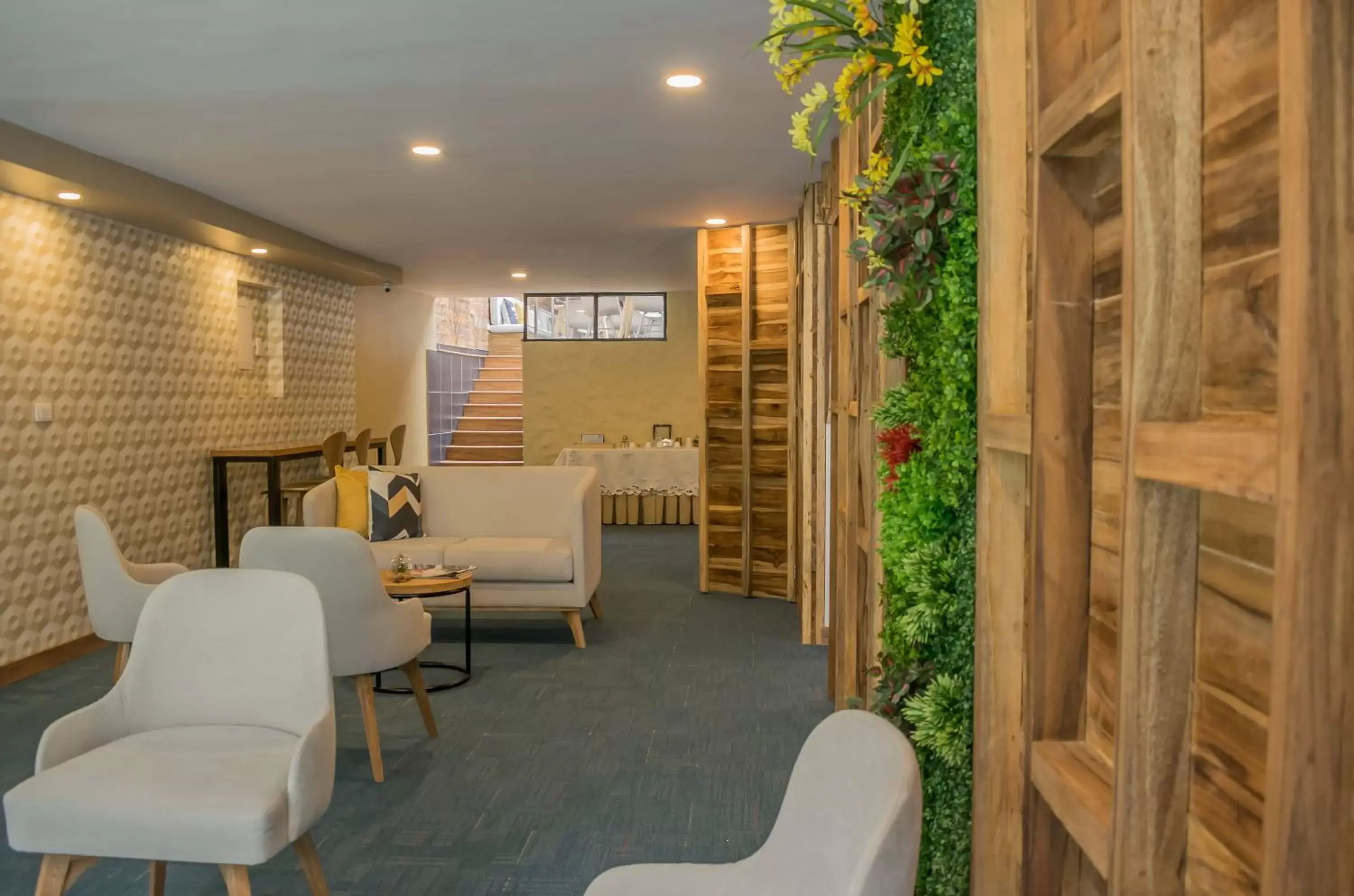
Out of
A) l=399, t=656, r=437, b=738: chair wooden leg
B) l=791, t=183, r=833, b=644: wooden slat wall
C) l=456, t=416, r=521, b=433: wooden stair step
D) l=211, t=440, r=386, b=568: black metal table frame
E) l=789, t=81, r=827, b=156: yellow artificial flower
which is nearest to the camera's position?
l=789, t=81, r=827, b=156: yellow artificial flower

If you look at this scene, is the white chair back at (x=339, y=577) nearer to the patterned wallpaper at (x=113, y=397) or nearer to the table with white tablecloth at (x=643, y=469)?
the patterned wallpaper at (x=113, y=397)

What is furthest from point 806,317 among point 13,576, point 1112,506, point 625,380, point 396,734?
point 625,380

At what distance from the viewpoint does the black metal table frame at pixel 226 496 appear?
6871 millimetres

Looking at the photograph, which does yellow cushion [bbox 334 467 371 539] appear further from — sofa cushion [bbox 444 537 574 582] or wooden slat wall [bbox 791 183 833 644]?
wooden slat wall [bbox 791 183 833 644]

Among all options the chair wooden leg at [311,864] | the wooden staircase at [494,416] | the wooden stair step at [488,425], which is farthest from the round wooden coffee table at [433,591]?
the wooden stair step at [488,425]

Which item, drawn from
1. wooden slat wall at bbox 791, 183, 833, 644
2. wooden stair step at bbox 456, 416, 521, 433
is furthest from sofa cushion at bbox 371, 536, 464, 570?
wooden stair step at bbox 456, 416, 521, 433

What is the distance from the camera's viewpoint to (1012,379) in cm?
142

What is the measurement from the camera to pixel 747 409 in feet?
22.0

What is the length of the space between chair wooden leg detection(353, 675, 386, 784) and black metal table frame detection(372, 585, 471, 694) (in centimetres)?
73

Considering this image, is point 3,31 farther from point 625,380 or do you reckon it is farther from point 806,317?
point 625,380

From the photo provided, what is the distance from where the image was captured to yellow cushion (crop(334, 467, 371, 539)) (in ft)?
19.3

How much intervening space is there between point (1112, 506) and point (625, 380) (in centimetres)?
1074

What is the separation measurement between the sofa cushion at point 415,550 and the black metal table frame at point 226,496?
64.0 inches

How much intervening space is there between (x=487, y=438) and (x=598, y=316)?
9.82ft
